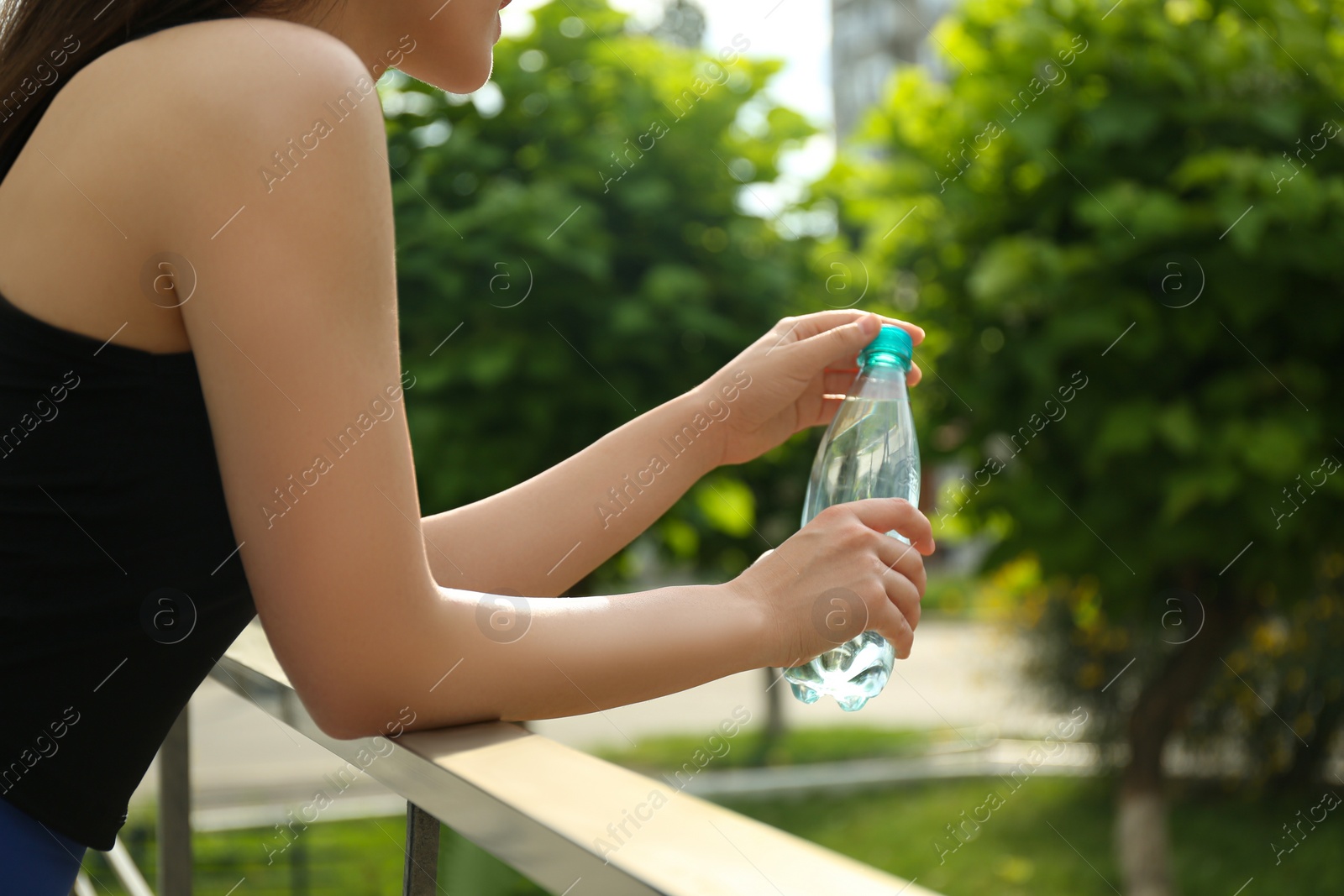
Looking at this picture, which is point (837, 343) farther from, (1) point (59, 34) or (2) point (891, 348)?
(1) point (59, 34)

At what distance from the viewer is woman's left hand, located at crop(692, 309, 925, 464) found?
136cm

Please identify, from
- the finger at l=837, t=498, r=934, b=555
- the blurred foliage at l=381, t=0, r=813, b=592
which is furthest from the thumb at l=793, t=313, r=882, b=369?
the blurred foliage at l=381, t=0, r=813, b=592

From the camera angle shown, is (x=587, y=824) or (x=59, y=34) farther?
(x=59, y=34)

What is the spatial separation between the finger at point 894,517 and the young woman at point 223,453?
0.02m

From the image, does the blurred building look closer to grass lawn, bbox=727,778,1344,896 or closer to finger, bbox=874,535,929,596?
grass lawn, bbox=727,778,1344,896

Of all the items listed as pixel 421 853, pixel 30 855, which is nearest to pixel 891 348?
pixel 421 853

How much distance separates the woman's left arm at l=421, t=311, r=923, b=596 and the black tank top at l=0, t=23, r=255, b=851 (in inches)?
13.7

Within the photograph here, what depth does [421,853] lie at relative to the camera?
971 mm

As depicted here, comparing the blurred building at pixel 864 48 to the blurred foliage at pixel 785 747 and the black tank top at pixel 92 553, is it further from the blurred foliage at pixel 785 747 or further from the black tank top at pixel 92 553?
the black tank top at pixel 92 553

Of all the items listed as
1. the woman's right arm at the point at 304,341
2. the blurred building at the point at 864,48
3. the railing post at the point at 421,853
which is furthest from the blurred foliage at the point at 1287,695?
the blurred building at the point at 864,48

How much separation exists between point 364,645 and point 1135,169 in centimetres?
310

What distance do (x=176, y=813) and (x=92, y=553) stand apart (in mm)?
918

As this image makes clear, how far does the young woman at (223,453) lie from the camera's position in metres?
0.75

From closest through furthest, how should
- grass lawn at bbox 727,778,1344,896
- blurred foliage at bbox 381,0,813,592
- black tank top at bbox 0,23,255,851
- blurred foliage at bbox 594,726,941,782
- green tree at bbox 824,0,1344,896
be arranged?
black tank top at bbox 0,23,255,851 → green tree at bbox 824,0,1344,896 → blurred foliage at bbox 381,0,813,592 → grass lawn at bbox 727,778,1344,896 → blurred foliage at bbox 594,726,941,782
